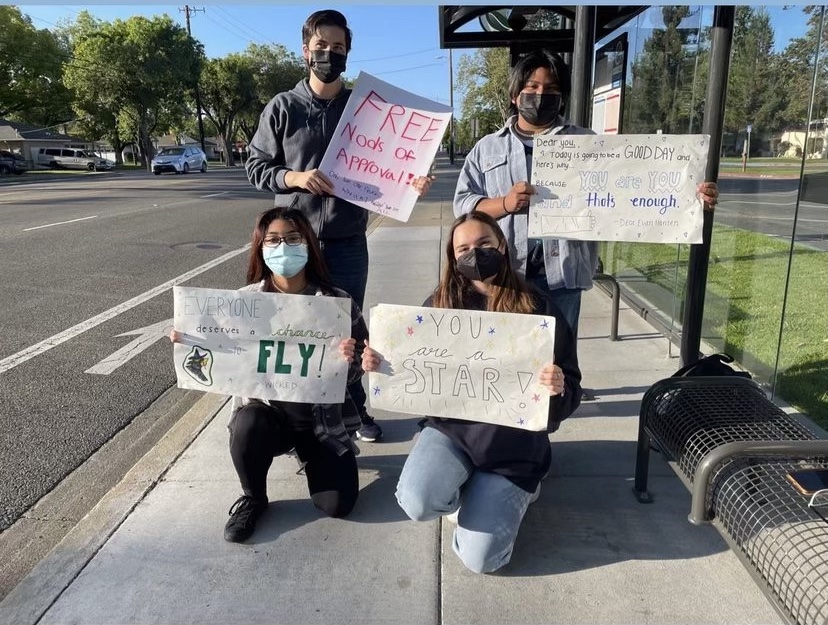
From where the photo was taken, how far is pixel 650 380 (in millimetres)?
4141

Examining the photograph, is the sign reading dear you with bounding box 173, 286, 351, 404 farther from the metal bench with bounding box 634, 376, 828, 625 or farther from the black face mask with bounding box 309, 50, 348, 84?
the metal bench with bounding box 634, 376, 828, 625

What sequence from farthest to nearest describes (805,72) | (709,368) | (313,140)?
(805,72) < (709,368) < (313,140)

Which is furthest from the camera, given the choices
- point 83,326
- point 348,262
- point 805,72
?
point 83,326

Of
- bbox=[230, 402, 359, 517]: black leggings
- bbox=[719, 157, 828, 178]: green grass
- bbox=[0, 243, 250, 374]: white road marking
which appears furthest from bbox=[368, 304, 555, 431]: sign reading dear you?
bbox=[0, 243, 250, 374]: white road marking

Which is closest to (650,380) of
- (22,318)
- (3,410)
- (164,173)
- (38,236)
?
(3,410)

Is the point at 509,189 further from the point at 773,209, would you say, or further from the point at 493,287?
the point at 773,209

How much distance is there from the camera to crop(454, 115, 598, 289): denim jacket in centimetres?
284

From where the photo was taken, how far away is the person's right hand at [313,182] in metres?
2.74

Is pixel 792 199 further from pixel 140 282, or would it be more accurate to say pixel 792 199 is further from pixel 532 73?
pixel 140 282

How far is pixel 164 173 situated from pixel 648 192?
37.8 metres

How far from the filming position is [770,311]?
417cm

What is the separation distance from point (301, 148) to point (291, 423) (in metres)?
1.28

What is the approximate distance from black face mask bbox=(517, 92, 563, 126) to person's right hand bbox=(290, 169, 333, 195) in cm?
93

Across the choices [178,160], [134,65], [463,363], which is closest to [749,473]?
[463,363]
